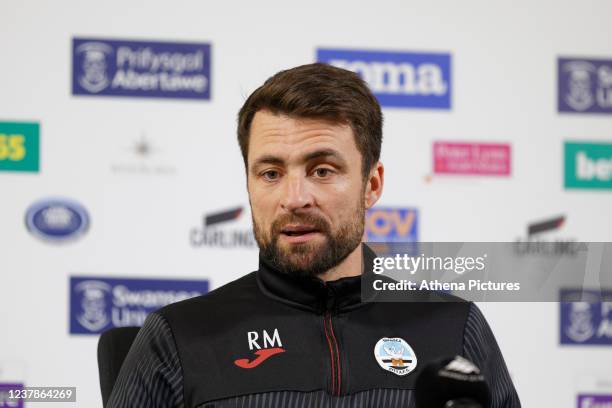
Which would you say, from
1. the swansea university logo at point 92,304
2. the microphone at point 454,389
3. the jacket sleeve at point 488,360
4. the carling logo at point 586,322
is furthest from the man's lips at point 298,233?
the carling logo at point 586,322

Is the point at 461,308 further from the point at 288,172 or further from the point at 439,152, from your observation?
the point at 439,152

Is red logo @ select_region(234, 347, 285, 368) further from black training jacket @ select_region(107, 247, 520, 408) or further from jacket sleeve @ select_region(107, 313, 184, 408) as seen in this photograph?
jacket sleeve @ select_region(107, 313, 184, 408)

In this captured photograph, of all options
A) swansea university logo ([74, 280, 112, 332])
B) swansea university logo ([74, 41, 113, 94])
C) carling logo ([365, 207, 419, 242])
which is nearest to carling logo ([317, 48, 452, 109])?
carling logo ([365, 207, 419, 242])

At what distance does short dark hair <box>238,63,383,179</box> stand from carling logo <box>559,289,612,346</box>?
1977mm

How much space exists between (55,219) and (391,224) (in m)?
1.25

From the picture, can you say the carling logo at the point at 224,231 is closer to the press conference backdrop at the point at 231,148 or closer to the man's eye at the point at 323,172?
the press conference backdrop at the point at 231,148

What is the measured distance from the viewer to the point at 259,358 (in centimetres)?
154

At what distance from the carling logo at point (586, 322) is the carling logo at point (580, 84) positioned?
748 millimetres

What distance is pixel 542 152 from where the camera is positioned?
3414mm

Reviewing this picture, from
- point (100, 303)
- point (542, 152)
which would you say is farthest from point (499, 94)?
point (100, 303)

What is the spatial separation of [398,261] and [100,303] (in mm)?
1615

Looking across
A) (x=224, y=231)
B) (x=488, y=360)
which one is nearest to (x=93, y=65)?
(x=224, y=231)

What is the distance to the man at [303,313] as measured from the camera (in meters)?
1.50

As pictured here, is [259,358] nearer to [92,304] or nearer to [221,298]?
[221,298]
